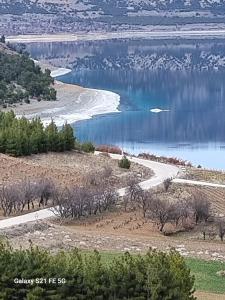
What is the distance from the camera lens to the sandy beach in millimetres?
67394

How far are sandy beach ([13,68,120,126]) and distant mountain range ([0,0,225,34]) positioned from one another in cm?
9974

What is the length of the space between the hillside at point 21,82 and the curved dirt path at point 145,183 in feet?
101

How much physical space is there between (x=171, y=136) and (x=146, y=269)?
162 ft

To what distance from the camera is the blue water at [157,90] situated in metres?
61.5

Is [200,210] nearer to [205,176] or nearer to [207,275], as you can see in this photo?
[207,275]

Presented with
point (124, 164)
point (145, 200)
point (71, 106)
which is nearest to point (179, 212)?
point (145, 200)

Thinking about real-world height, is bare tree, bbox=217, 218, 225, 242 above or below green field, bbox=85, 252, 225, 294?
below

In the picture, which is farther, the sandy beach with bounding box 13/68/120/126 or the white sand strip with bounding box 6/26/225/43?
Answer: the white sand strip with bounding box 6/26/225/43

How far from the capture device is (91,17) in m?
191

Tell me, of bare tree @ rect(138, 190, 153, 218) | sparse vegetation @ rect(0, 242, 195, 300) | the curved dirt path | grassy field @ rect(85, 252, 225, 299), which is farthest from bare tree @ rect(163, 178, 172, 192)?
sparse vegetation @ rect(0, 242, 195, 300)

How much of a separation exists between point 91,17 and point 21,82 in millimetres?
117929

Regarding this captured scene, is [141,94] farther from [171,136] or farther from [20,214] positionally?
[20,214]

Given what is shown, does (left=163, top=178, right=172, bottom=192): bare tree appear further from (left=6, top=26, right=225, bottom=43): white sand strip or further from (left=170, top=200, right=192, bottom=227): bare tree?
(left=6, top=26, right=225, bottom=43): white sand strip

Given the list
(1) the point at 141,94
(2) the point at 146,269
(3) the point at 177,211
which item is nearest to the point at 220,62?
(1) the point at 141,94
